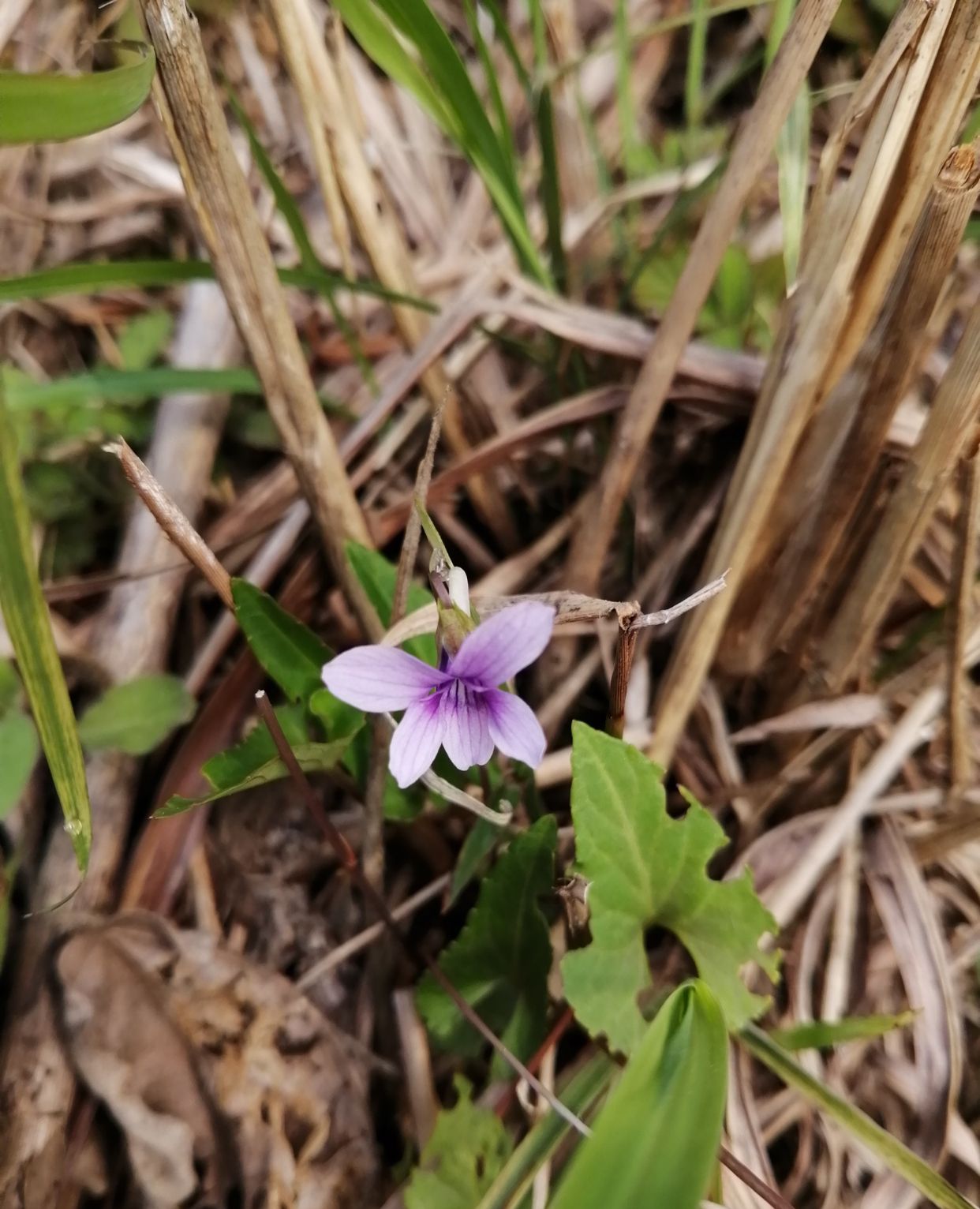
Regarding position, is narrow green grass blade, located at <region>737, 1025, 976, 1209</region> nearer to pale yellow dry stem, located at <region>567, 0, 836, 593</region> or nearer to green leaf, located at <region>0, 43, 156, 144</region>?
pale yellow dry stem, located at <region>567, 0, 836, 593</region>

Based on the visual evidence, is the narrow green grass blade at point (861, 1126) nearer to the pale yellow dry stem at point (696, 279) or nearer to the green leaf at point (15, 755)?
the pale yellow dry stem at point (696, 279)

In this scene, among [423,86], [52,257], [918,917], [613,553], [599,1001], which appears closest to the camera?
[599,1001]

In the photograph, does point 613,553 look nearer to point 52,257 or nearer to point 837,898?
point 837,898

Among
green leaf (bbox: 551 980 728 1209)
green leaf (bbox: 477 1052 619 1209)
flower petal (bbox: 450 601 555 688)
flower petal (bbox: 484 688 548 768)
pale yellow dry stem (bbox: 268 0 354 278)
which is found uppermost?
pale yellow dry stem (bbox: 268 0 354 278)

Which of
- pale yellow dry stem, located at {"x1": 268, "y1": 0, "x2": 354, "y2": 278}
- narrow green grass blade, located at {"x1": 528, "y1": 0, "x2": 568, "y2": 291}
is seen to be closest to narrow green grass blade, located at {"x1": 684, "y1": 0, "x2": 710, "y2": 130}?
narrow green grass blade, located at {"x1": 528, "y1": 0, "x2": 568, "y2": 291}

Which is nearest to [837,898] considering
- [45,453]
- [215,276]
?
[215,276]

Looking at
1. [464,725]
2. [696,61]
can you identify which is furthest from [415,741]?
[696,61]
